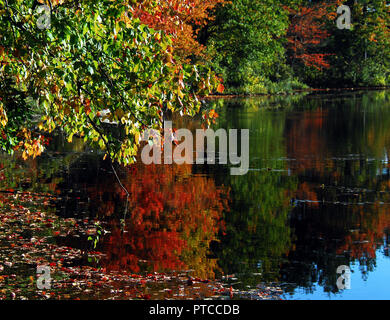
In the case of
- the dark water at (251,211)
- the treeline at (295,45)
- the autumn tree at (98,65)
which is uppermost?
the treeline at (295,45)

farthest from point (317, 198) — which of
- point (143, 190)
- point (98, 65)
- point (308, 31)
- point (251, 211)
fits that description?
point (308, 31)

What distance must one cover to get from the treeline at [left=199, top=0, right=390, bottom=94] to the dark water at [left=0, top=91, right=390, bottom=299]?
29.3 meters

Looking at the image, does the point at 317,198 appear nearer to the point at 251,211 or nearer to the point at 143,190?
the point at 251,211

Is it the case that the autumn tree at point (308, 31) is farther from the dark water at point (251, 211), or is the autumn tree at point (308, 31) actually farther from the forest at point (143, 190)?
the forest at point (143, 190)

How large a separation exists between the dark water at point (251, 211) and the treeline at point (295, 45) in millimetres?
29262

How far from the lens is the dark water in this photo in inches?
385

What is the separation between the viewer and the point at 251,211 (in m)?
13.5

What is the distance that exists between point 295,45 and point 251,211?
51.3 m

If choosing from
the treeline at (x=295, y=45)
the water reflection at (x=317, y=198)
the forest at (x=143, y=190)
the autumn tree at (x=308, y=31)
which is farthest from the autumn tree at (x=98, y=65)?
the autumn tree at (x=308, y=31)

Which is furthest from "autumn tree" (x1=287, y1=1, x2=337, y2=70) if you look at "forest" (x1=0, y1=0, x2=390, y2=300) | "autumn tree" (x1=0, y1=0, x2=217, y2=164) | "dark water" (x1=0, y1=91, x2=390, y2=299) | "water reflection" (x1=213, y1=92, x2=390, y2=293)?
"autumn tree" (x1=0, y1=0, x2=217, y2=164)

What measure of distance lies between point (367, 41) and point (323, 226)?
56477 mm

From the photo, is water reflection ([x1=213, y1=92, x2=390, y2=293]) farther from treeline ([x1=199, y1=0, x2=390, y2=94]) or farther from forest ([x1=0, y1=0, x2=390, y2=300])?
treeline ([x1=199, y1=0, x2=390, y2=94])

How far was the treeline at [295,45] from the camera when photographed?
5269cm

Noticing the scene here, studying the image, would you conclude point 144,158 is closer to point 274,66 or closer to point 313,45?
point 274,66
